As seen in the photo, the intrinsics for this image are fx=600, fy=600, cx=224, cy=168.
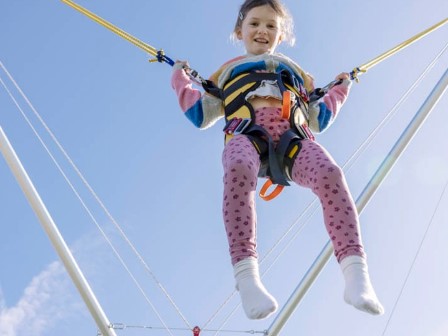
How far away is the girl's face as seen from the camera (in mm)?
3412

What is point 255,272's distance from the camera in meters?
2.29

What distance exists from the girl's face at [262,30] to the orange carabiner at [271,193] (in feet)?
2.83

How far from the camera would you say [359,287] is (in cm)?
216

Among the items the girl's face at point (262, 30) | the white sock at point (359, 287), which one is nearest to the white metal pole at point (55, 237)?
the white sock at point (359, 287)

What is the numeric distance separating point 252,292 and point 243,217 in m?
0.37

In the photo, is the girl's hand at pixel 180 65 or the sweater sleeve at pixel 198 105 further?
the girl's hand at pixel 180 65

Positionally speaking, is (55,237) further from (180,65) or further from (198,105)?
(180,65)

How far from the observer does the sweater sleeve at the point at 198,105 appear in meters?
3.25

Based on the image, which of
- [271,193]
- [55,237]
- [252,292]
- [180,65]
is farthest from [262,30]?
[252,292]

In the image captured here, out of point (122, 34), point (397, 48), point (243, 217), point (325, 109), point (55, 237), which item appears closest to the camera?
point (243, 217)

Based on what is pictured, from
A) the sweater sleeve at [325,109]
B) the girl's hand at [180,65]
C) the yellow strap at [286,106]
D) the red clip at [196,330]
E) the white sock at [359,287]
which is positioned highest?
the girl's hand at [180,65]

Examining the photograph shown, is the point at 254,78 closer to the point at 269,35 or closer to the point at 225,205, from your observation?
the point at 269,35

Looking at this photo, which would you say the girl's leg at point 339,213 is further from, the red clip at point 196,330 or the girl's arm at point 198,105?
the red clip at point 196,330

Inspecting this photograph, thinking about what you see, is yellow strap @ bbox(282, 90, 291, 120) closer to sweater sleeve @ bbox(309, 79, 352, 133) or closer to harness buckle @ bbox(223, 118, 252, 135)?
harness buckle @ bbox(223, 118, 252, 135)
